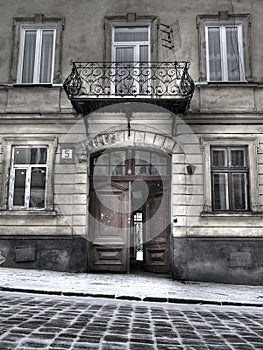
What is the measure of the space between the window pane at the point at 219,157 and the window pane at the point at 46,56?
543 cm

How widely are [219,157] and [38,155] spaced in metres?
5.23

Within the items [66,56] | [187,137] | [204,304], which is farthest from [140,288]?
[66,56]

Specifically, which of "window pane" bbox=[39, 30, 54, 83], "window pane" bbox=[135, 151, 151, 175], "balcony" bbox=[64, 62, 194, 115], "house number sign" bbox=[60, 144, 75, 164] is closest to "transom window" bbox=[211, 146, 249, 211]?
"balcony" bbox=[64, 62, 194, 115]

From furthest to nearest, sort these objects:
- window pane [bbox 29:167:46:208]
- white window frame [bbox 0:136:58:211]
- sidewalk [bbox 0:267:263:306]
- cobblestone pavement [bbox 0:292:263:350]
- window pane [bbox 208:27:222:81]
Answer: window pane [bbox 208:27:222:81] → window pane [bbox 29:167:46:208] → white window frame [bbox 0:136:58:211] → sidewalk [bbox 0:267:263:306] → cobblestone pavement [bbox 0:292:263:350]

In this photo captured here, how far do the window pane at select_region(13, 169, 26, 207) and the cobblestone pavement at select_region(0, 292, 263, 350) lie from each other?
14.3ft

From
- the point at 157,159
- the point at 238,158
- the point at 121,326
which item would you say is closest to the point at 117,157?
the point at 157,159

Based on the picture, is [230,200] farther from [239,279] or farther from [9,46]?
[9,46]

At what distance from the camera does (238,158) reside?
10.4 meters

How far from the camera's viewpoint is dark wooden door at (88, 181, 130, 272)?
1025 centimetres

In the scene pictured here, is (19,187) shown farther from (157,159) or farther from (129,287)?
(129,287)

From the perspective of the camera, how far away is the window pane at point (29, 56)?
1112cm

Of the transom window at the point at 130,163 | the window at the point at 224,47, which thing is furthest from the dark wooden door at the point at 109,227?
the window at the point at 224,47

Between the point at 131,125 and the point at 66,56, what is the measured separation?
9.68 feet

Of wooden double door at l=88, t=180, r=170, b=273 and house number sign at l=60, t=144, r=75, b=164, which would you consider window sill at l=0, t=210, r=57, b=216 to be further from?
house number sign at l=60, t=144, r=75, b=164
